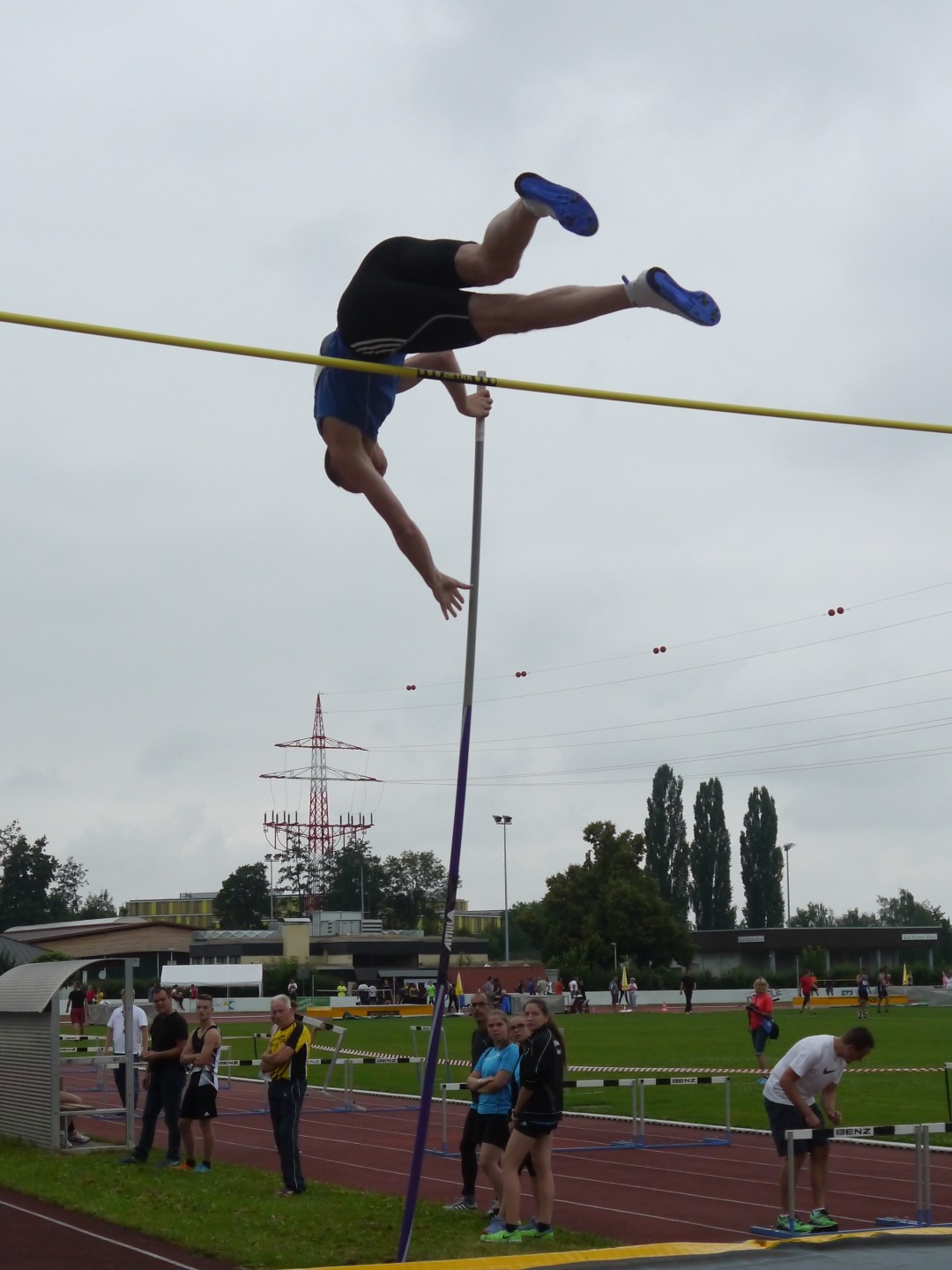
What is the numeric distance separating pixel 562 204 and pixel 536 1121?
18.9 feet

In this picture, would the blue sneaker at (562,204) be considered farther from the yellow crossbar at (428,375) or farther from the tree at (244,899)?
the tree at (244,899)

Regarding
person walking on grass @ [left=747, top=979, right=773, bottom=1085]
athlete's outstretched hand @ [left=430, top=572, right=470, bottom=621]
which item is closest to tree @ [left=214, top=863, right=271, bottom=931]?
person walking on grass @ [left=747, top=979, right=773, bottom=1085]

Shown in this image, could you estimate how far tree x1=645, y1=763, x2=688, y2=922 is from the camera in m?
73.3

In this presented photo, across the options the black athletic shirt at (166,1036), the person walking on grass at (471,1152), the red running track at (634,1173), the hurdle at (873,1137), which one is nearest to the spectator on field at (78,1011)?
the red running track at (634,1173)

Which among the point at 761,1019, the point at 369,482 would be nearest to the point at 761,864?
the point at 761,1019

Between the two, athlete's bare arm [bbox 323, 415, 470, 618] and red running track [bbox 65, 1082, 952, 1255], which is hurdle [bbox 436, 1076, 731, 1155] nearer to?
red running track [bbox 65, 1082, 952, 1255]

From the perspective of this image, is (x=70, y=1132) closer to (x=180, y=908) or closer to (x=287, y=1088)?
(x=287, y=1088)

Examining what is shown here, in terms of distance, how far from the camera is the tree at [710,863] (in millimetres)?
74125

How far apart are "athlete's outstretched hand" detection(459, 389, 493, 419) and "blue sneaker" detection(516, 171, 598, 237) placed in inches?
85.3

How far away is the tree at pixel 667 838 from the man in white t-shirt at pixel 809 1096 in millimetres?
64678

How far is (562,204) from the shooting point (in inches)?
195

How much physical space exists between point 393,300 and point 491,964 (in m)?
54.7

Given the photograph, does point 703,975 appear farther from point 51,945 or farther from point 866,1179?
point 866,1179

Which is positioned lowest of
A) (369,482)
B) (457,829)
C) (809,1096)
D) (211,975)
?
(211,975)
